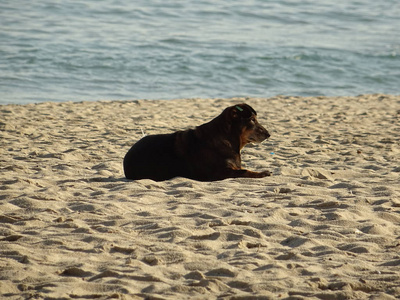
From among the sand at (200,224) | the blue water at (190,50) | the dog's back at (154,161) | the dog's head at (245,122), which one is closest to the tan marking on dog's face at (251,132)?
the dog's head at (245,122)

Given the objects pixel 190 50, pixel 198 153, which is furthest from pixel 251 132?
Answer: pixel 190 50

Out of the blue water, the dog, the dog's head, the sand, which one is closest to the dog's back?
the dog

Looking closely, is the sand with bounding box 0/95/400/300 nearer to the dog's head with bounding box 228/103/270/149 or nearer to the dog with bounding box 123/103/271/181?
the dog with bounding box 123/103/271/181

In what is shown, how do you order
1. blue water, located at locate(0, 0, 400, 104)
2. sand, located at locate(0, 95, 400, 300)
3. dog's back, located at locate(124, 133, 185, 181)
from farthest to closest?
blue water, located at locate(0, 0, 400, 104)
dog's back, located at locate(124, 133, 185, 181)
sand, located at locate(0, 95, 400, 300)

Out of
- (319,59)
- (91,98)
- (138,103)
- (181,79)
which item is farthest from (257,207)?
(319,59)

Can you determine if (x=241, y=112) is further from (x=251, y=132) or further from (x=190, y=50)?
(x=190, y=50)

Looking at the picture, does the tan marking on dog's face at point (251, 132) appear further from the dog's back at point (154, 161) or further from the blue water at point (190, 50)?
the blue water at point (190, 50)

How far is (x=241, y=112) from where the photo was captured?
23.9 ft

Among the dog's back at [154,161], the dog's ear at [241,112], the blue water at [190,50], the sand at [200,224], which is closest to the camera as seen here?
the sand at [200,224]

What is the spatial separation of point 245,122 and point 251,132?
0.15 metres

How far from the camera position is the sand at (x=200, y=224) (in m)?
4.08

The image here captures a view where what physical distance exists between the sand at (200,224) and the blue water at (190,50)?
750 centimetres

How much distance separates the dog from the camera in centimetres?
708

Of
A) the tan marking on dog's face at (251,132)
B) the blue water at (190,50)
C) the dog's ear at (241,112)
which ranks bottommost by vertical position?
the blue water at (190,50)
